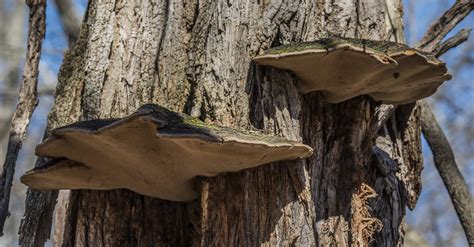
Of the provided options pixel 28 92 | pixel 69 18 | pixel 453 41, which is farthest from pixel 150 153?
pixel 69 18

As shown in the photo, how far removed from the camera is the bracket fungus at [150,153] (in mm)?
2238

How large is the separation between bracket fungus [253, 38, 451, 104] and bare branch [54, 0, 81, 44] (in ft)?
9.65

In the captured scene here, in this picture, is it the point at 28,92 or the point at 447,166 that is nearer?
the point at 28,92

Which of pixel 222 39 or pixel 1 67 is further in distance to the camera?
pixel 1 67

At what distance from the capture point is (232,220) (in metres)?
2.76

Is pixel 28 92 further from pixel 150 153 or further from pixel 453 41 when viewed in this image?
pixel 453 41

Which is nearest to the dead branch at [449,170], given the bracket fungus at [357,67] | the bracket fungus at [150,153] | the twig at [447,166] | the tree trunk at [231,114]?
the twig at [447,166]

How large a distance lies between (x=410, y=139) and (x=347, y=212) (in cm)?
82

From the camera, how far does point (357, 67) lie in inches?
104

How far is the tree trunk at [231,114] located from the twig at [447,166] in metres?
1.01

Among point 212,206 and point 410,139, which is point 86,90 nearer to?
point 212,206

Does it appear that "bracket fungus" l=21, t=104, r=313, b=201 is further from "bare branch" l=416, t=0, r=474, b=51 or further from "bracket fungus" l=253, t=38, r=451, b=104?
"bare branch" l=416, t=0, r=474, b=51

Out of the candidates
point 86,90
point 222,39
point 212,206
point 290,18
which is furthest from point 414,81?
point 86,90

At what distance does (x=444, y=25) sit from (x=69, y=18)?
3261 mm
